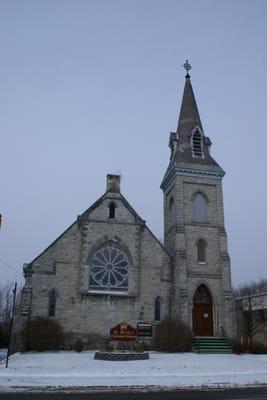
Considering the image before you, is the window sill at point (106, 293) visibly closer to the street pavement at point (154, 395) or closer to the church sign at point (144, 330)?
the church sign at point (144, 330)

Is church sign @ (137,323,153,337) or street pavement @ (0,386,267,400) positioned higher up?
church sign @ (137,323,153,337)

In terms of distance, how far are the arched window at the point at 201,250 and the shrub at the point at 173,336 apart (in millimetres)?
5120

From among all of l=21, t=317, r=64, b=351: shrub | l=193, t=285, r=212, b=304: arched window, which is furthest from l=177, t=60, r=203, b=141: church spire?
l=21, t=317, r=64, b=351: shrub

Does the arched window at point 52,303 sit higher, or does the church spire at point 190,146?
the church spire at point 190,146

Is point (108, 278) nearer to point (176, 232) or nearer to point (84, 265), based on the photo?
point (84, 265)

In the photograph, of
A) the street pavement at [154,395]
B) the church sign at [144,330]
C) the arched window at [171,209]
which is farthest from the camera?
the arched window at [171,209]

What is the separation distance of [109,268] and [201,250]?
709 centimetres

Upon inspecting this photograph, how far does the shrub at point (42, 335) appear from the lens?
2530 centimetres

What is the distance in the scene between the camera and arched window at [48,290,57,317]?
2659cm

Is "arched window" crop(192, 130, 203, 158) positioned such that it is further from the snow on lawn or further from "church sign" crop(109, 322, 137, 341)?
the snow on lawn

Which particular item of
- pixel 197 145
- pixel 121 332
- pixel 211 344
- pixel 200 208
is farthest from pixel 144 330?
pixel 197 145

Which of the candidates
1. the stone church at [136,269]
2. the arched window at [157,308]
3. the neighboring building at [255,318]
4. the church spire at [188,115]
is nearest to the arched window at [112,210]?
the stone church at [136,269]

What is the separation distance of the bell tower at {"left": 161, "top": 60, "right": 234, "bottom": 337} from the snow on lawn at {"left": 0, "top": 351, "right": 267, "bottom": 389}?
7.46 metres

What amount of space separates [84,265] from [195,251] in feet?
27.0
